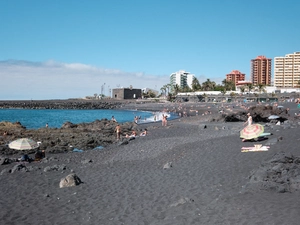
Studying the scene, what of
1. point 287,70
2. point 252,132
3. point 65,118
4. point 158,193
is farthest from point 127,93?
point 158,193

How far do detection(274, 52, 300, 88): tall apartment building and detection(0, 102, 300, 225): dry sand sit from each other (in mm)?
157832

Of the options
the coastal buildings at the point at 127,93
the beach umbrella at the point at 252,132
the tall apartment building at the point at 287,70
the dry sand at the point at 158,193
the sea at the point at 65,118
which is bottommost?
the sea at the point at 65,118

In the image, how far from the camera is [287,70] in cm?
16488

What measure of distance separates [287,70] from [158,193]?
169 metres

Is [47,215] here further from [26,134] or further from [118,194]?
[26,134]

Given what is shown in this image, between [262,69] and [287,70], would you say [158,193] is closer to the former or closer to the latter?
[287,70]

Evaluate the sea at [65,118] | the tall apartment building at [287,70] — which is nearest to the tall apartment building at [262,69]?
the tall apartment building at [287,70]

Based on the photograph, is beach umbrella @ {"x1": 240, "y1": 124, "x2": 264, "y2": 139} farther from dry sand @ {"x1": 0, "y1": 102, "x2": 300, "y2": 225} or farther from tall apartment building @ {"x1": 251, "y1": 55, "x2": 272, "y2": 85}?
tall apartment building @ {"x1": 251, "y1": 55, "x2": 272, "y2": 85}

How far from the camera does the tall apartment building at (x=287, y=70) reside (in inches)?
6368

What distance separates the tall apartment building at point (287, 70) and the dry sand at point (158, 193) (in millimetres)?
157832

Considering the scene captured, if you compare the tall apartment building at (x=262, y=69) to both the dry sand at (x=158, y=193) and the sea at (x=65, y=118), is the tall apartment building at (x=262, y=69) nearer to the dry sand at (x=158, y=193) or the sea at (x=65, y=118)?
the sea at (x=65, y=118)

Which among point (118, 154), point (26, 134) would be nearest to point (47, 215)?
point (118, 154)

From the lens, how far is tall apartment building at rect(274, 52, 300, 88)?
6368 inches

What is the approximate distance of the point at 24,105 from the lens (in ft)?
497
